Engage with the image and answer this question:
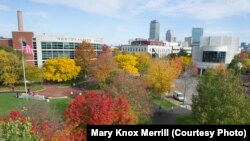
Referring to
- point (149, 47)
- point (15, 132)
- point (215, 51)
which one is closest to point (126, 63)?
point (215, 51)

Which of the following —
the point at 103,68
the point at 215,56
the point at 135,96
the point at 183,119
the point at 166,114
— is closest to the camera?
the point at 135,96

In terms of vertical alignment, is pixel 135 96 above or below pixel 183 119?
above

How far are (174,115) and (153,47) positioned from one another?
88.9 m

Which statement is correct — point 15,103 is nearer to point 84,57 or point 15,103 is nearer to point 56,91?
point 56,91

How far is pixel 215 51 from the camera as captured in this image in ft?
199

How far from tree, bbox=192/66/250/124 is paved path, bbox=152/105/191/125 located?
596cm

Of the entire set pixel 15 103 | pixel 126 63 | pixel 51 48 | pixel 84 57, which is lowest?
pixel 15 103

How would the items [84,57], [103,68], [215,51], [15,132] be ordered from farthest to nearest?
[215,51], [84,57], [103,68], [15,132]

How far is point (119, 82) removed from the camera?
78.0 feet

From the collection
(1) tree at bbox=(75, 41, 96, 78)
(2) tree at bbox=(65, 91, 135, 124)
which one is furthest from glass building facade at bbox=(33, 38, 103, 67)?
(2) tree at bbox=(65, 91, 135, 124)

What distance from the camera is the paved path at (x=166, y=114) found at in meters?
24.8

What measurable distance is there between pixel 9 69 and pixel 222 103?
117 feet

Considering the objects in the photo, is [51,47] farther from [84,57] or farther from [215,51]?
[215,51]

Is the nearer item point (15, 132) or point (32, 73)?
point (15, 132)
